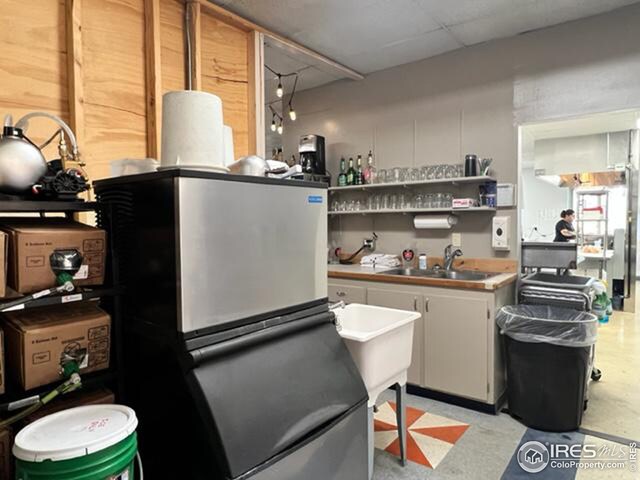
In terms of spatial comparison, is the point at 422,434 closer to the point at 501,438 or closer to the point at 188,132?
the point at 501,438

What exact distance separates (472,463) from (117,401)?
6.42 ft

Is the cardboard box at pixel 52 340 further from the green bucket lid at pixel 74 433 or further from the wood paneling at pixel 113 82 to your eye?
the wood paneling at pixel 113 82

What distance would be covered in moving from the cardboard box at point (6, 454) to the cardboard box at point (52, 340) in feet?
0.48

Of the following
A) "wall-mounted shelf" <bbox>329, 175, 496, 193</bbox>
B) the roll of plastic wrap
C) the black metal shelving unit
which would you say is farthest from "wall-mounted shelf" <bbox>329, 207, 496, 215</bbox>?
the black metal shelving unit

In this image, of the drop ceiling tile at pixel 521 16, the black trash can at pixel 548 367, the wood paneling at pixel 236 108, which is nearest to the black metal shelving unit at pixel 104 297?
the wood paneling at pixel 236 108

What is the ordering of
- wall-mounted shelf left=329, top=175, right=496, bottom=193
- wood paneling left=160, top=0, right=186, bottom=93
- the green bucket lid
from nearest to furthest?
the green bucket lid → wood paneling left=160, top=0, right=186, bottom=93 → wall-mounted shelf left=329, top=175, right=496, bottom=193

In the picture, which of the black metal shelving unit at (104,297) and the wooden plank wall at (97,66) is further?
the wooden plank wall at (97,66)

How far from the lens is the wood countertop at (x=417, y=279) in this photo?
294 cm

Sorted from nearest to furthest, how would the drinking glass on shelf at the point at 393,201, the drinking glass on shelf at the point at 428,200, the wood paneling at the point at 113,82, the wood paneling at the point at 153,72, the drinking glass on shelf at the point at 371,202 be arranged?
the wood paneling at the point at 113,82 → the wood paneling at the point at 153,72 → the drinking glass on shelf at the point at 428,200 → the drinking glass on shelf at the point at 393,201 → the drinking glass on shelf at the point at 371,202

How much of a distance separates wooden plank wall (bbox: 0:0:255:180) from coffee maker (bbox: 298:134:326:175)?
1.52 m

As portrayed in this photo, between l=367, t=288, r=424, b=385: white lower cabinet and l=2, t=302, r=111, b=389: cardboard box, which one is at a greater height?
l=2, t=302, r=111, b=389: cardboard box

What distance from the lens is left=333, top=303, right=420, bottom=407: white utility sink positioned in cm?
191

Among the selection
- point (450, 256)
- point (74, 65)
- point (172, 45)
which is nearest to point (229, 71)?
point (172, 45)

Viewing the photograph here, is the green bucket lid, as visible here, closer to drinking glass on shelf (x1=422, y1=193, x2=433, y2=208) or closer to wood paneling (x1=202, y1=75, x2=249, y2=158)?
wood paneling (x1=202, y1=75, x2=249, y2=158)
